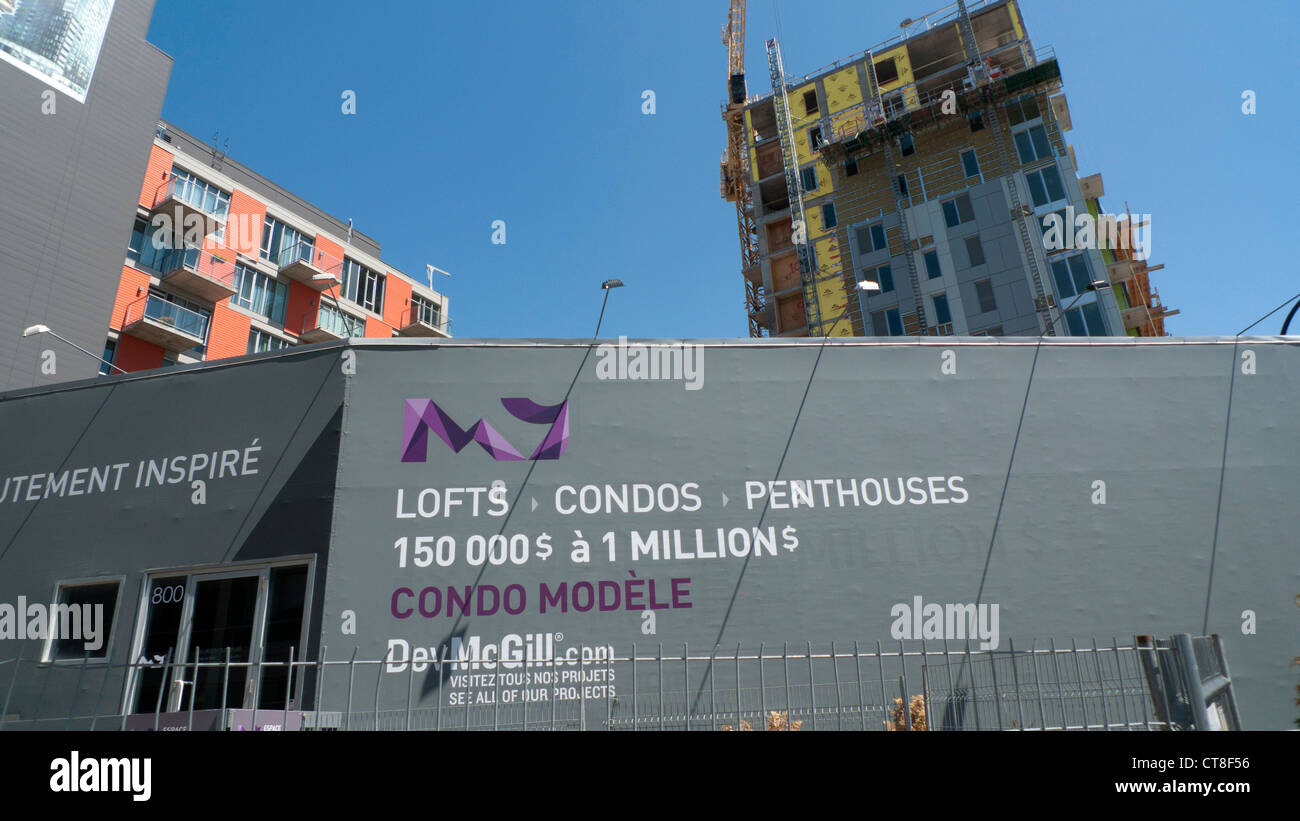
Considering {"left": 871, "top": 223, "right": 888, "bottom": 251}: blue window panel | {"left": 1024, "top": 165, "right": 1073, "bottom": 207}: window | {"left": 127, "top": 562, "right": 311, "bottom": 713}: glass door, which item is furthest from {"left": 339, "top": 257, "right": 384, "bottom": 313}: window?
{"left": 1024, "top": 165, "right": 1073, "bottom": 207}: window

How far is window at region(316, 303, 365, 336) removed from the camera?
145ft

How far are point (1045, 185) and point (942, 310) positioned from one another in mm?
8022

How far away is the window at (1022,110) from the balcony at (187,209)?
40.9 m

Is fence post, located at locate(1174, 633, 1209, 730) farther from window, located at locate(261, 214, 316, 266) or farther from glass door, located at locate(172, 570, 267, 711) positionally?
window, located at locate(261, 214, 316, 266)

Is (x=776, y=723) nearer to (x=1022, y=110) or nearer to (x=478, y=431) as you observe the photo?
(x=478, y=431)

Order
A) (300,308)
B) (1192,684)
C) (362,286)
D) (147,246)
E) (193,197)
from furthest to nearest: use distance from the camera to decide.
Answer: (362,286)
(300,308)
(193,197)
(147,246)
(1192,684)

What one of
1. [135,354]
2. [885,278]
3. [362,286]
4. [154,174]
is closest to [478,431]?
[135,354]

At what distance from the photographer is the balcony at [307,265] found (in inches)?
1711

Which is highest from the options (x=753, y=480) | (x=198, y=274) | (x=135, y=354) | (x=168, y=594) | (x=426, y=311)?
(x=426, y=311)

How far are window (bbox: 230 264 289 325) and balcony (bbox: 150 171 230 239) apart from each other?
2.53 meters

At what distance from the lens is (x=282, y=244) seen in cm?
4406

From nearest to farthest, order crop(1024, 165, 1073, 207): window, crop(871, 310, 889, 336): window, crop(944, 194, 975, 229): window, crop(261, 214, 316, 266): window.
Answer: crop(1024, 165, 1073, 207): window → crop(261, 214, 316, 266): window → crop(944, 194, 975, 229): window → crop(871, 310, 889, 336): window
